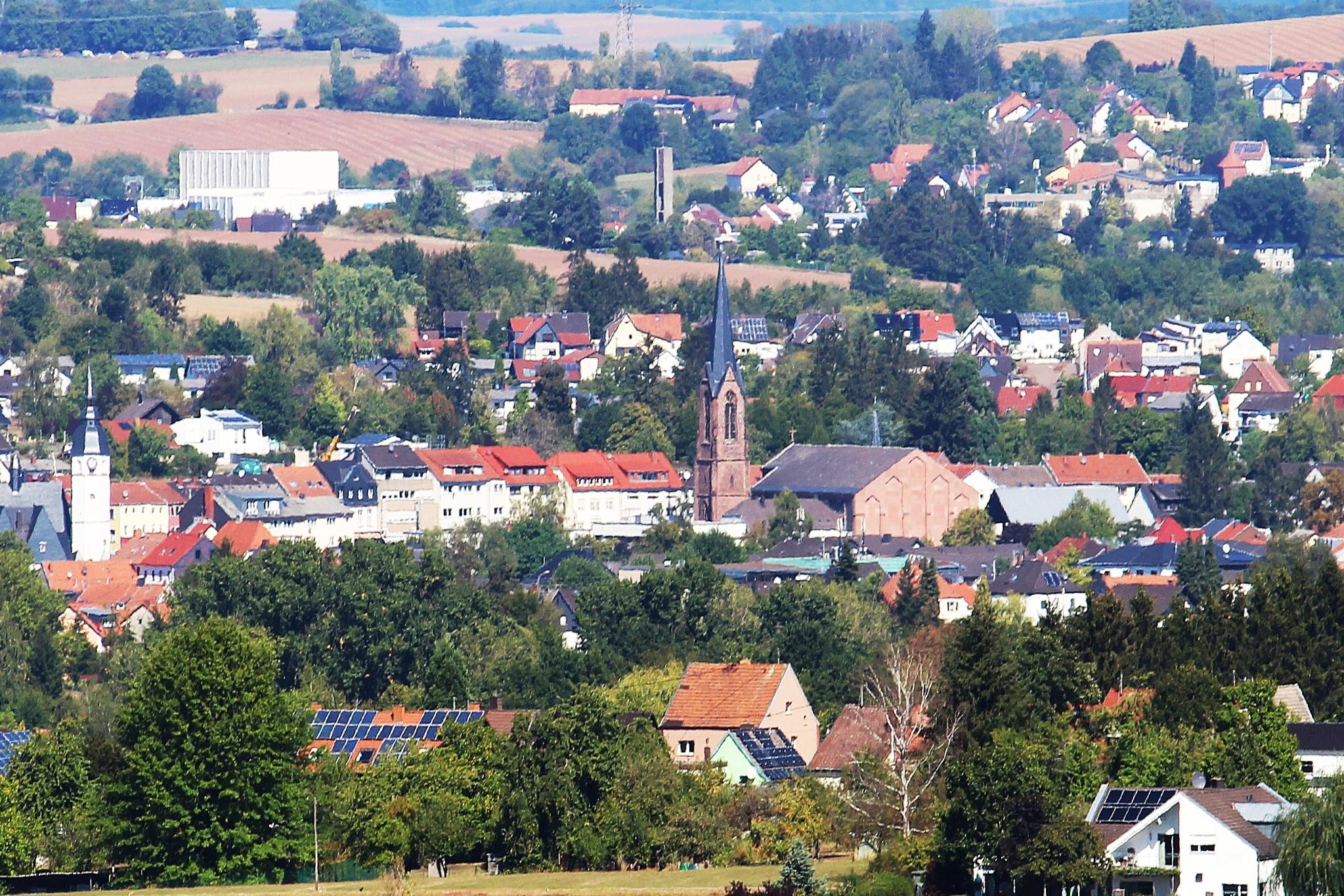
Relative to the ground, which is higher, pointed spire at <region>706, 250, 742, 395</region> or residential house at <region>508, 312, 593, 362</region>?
pointed spire at <region>706, 250, 742, 395</region>

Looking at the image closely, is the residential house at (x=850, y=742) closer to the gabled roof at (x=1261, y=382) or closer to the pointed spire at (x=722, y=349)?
the pointed spire at (x=722, y=349)

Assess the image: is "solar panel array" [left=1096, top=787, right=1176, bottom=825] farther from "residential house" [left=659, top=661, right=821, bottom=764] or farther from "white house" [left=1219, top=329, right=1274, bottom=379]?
"white house" [left=1219, top=329, right=1274, bottom=379]

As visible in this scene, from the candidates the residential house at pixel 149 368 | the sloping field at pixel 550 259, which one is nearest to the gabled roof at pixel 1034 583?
the residential house at pixel 149 368

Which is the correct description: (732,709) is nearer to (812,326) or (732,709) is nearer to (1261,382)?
(1261,382)

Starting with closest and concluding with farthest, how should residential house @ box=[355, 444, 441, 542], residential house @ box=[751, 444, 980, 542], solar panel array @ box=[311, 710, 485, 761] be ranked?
solar panel array @ box=[311, 710, 485, 761] < residential house @ box=[751, 444, 980, 542] < residential house @ box=[355, 444, 441, 542]

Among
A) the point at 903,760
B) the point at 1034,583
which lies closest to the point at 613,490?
the point at 1034,583

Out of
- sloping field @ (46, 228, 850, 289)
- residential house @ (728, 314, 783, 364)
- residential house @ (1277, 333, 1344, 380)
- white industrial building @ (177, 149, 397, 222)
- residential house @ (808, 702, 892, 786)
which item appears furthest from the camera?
white industrial building @ (177, 149, 397, 222)

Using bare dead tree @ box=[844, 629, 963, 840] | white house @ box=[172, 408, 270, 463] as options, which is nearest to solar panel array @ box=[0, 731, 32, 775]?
bare dead tree @ box=[844, 629, 963, 840]
